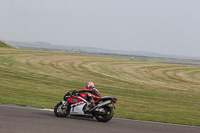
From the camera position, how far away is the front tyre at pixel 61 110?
11.2 metres

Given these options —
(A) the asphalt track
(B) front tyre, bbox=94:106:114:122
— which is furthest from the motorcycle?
(A) the asphalt track

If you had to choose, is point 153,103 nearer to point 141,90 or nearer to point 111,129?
point 141,90

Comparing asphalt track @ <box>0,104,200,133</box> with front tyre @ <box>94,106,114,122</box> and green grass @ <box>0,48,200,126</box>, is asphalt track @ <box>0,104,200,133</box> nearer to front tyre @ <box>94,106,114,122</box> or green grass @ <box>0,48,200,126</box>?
front tyre @ <box>94,106,114,122</box>

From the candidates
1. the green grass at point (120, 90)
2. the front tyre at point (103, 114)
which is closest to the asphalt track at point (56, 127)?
the front tyre at point (103, 114)

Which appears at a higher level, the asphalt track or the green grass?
the asphalt track

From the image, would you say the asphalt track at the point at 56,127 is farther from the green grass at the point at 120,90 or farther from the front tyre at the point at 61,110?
the green grass at the point at 120,90

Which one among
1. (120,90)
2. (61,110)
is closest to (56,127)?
(61,110)

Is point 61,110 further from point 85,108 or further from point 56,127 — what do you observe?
point 56,127

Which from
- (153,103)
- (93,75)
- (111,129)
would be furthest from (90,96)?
(93,75)

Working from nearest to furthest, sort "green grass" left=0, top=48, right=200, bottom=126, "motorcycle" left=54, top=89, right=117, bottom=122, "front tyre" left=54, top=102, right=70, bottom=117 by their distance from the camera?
"motorcycle" left=54, top=89, right=117, bottom=122 → "front tyre" left=54, top=102, right=70, bottom=117 → "green grass" left=0, top=48, right=200, bottom=126

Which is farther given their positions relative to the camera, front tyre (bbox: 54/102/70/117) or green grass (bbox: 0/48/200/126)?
green grass (bbox: 0/48/200/126)

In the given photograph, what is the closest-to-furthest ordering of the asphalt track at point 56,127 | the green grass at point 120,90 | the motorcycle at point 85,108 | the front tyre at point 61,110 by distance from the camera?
the asphalt track at point 56,127 < the motorcycle at point 85,108 < the front tyre at point 61,110 < the green grass at point 120,90

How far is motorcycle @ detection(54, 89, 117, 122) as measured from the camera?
A: 10859mm

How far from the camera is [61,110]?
11242 mm
